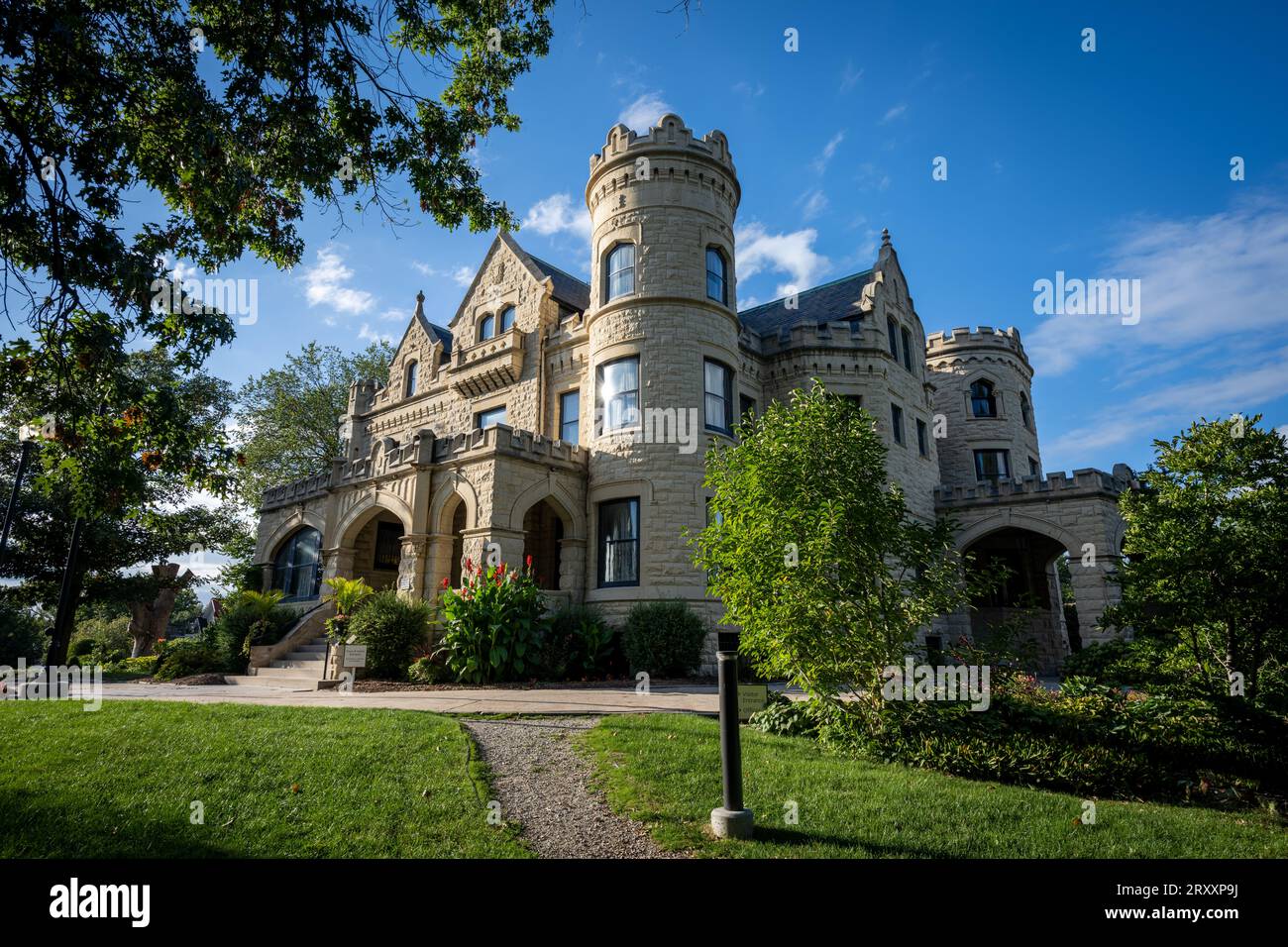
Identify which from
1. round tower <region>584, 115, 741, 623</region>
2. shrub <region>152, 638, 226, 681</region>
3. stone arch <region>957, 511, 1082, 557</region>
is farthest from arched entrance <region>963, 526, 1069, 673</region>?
shrub <region>152, 638, 226, 681</region>

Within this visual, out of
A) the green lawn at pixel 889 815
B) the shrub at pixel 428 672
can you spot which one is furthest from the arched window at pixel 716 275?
the green lawn at pixel 889 815

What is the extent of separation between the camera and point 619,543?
1727cm

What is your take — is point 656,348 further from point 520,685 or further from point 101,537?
point 101,537

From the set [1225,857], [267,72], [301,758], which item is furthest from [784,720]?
[267,72]

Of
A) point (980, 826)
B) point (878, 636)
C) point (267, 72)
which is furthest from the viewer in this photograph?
point (878, 636)

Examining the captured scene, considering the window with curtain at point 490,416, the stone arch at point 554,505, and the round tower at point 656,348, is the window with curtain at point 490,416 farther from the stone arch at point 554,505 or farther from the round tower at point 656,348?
the stone arch at point 554,505

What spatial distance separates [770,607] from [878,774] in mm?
2102

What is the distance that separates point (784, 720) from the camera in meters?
8.32

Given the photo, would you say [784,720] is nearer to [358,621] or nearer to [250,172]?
[250,172]

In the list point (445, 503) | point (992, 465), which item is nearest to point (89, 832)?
point (445, 503)

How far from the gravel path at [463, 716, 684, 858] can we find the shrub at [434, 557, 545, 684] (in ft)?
15.9

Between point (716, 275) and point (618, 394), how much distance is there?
180 inches

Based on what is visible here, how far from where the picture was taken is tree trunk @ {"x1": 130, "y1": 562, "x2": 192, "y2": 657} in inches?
1136
